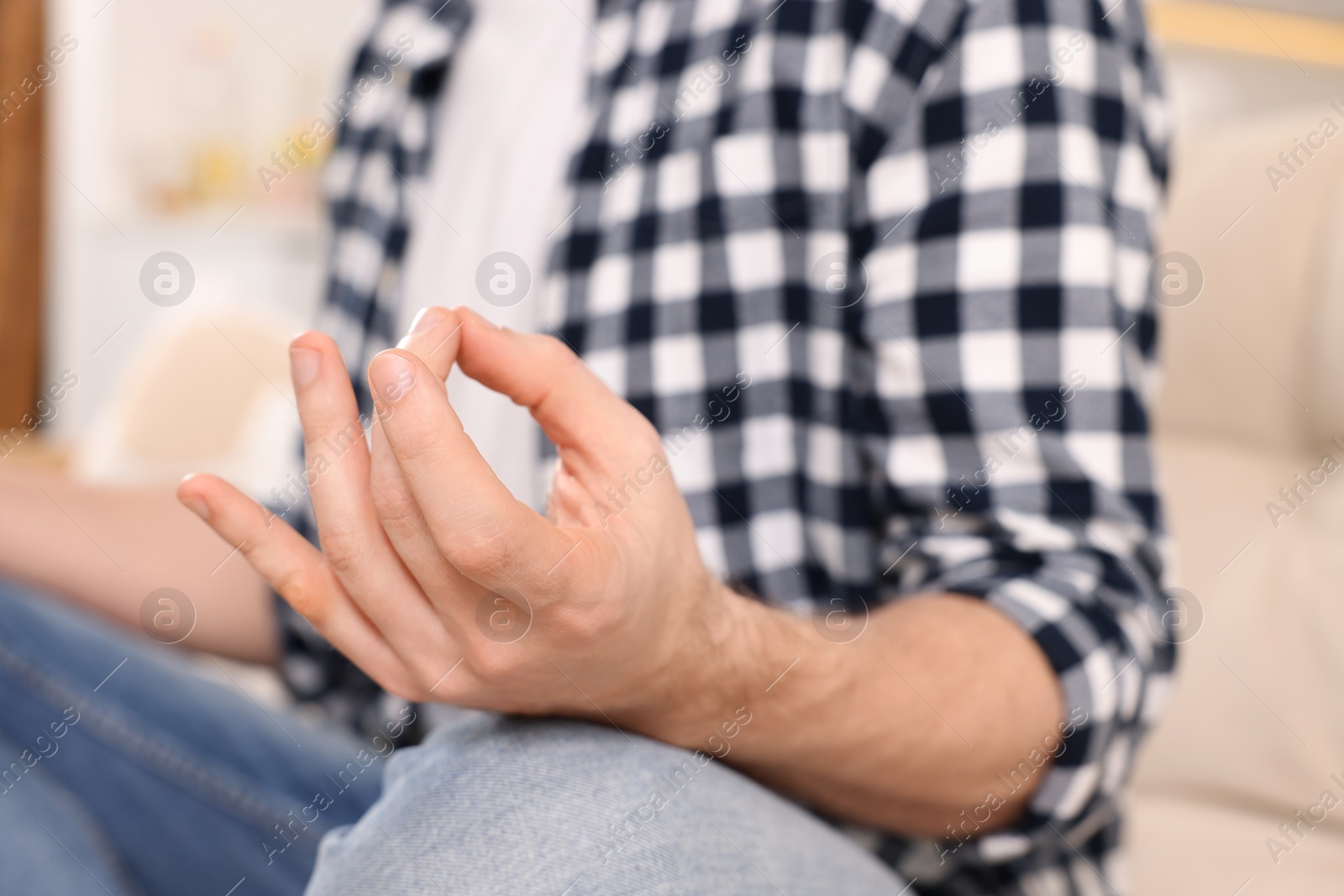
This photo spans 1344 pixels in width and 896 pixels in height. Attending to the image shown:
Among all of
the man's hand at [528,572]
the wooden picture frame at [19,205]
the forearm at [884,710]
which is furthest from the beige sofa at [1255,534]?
the wooden picture frame at [19,205]

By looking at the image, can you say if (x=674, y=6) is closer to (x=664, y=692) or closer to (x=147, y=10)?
(x=664, y=692)

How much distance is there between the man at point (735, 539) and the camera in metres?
0.30

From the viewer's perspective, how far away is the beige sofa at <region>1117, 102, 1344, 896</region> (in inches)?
24.8

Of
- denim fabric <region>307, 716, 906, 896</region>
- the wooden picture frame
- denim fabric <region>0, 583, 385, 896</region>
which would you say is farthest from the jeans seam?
the wooden picture frame

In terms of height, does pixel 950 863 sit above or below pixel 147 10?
below

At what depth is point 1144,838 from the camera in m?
0.68

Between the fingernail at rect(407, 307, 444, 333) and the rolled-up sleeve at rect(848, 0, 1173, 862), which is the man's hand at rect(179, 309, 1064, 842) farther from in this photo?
the rolled-up sleeve at rect(848, 0, 1173, 862)

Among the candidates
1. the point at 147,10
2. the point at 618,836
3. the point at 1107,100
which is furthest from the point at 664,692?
the point at 147,10

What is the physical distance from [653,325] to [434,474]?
1.23 feet

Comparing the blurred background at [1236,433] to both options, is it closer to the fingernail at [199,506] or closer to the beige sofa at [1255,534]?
the beige sofa at [1255,534]

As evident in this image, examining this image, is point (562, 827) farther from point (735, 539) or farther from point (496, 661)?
point (735, 539)

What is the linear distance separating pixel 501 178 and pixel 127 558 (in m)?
0.40

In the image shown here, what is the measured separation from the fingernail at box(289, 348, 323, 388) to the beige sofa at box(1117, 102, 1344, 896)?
0.62 m

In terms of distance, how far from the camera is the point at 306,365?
0.95 ft
